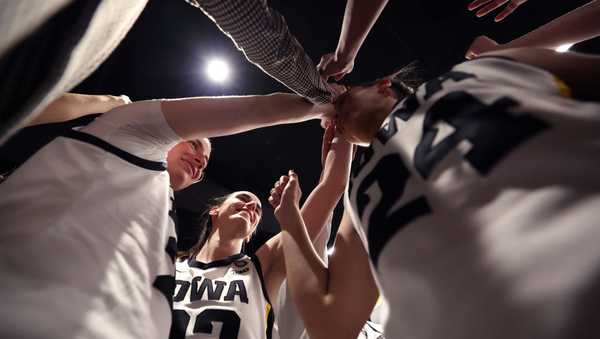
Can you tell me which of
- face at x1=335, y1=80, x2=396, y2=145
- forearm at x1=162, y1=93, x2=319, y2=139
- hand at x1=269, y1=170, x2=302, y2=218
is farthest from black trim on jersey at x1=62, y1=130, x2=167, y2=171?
face at x1=335, y1=80, x2=396, y2=145

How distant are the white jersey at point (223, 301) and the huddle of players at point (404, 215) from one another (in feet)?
1.58

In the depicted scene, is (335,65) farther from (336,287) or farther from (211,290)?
(211,290)

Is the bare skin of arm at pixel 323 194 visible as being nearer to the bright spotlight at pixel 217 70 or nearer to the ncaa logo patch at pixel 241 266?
the ncaa logo patch at pixel 241 266

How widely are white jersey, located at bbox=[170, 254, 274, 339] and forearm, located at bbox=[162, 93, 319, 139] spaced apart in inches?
30.6

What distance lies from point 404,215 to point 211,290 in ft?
3.64

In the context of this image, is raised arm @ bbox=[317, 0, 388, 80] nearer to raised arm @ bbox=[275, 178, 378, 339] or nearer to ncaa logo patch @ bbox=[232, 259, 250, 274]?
raised arm @ bbox=[275, 178, 378, 339]

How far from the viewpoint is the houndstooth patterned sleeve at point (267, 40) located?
2.26ft

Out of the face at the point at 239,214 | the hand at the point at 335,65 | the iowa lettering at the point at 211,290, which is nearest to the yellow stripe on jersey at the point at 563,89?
the hand at the point at 335,65

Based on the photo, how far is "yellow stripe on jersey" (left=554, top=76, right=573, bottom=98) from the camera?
1.53ft

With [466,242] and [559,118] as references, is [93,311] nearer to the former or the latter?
[466,242]

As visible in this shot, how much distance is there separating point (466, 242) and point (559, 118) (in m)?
0.20

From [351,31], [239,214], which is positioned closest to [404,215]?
[351,31]

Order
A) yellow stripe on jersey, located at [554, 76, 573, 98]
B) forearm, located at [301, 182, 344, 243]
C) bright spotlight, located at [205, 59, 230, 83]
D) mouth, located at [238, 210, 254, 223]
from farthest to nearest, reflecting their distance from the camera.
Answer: bright spotlight, located at [205, 59, 230, 83], mouth, located at [238, 210, 254, 223], forearm, located at [301, 182, 344, 243], yellow stripe on jersey, located at [554, 76, 573, 98]

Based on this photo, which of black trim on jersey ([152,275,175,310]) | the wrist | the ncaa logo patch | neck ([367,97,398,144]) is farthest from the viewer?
the ncaa logo patch
